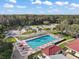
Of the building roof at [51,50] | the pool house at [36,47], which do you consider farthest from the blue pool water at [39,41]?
the building roof at [51,50]

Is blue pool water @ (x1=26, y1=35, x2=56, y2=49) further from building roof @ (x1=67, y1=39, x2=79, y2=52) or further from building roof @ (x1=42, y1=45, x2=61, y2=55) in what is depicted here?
building roof @ (x1=67, y1=39, x2=79, y2=52)

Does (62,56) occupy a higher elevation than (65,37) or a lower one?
lower

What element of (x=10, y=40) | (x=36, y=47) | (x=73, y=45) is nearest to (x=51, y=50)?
(x=36, y=47)

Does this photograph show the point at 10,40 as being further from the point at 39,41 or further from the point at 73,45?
the point at 73,45

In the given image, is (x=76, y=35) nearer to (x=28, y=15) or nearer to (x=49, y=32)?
(x=49, y=32)

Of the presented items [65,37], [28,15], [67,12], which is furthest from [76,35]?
→ [28,15]

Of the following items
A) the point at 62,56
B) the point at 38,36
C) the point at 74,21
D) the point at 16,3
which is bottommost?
the point at 62,56

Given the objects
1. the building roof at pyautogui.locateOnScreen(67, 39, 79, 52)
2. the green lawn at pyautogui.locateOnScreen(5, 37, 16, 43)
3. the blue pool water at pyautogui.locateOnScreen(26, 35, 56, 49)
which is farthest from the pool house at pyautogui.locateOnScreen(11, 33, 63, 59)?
the building roof at pyautogui.locateOnScreen(67, 39, 79, 52)
